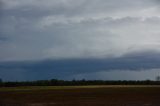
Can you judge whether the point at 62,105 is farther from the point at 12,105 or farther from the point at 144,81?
the point at 144,81

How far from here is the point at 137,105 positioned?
157ft

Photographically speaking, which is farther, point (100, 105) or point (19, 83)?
point (19, 83)

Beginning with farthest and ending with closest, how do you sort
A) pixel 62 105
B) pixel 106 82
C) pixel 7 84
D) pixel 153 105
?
1. pixel 106 82
2. pixel 7 84
3. pixel 62 105
4. pixel 153 105

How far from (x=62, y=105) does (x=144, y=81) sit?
95.9 meters

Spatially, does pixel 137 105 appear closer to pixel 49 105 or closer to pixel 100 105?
pixel 100 105

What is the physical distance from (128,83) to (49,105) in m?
94.2

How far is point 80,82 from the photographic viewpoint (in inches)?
5719

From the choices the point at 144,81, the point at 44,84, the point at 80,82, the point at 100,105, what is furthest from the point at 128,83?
the point at 100,105

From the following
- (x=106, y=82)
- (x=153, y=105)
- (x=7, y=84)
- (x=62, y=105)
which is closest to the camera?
(x=153, y=105)

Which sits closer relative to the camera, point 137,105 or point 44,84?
point 137,105

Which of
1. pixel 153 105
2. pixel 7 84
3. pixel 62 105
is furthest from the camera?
pixel 7 84

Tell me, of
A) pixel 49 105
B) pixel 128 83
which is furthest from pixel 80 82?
pixel 49 105

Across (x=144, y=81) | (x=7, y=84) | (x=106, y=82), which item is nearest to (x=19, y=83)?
(x=7, y=84)

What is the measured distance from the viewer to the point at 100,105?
50281 millimetres
